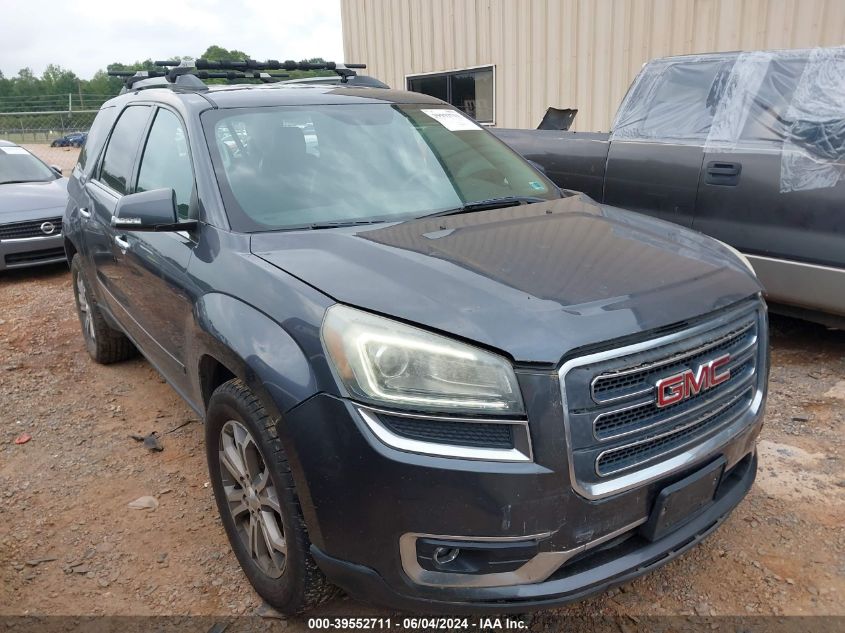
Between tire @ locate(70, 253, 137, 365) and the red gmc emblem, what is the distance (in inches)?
144

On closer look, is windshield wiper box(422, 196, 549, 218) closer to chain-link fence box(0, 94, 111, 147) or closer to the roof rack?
the roof rack

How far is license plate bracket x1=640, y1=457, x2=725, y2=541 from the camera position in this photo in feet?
6.23

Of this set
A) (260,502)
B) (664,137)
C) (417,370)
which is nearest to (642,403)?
(417,370)

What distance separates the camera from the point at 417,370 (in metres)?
1.78

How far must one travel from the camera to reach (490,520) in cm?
173

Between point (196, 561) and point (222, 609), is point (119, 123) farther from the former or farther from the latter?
point (222, 609)

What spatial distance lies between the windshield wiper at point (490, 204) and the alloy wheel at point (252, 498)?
3.59 feet

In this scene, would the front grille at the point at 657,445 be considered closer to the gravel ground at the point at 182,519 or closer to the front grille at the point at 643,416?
the front grille at the point at 643,416

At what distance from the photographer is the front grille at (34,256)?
7.15 metres

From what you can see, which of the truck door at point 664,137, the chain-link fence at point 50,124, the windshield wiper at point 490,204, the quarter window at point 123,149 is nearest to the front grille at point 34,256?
the quarter window at point 123,149

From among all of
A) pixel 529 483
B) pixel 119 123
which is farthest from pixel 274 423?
pixel 119 123

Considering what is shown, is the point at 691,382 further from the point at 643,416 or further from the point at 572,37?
the point at 572,37

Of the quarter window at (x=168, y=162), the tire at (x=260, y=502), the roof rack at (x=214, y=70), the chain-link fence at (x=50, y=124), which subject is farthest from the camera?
the chain-link fence at (x=50, y=124)

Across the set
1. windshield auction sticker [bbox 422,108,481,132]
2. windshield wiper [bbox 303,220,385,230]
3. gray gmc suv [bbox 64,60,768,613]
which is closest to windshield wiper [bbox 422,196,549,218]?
gray gmc suv [bbox 64,60,768,613]
